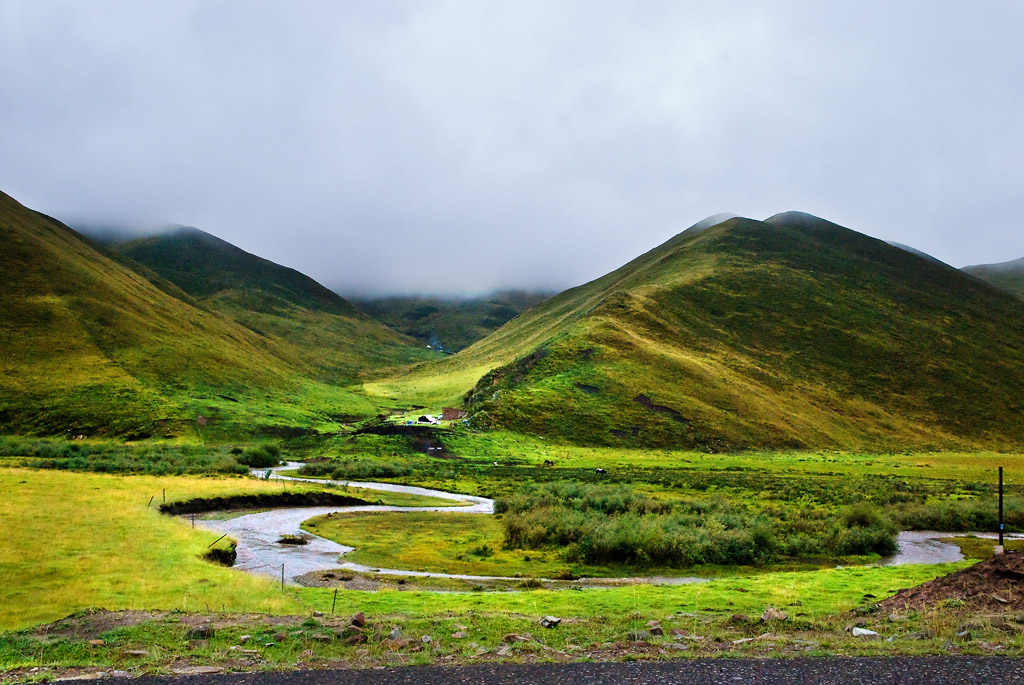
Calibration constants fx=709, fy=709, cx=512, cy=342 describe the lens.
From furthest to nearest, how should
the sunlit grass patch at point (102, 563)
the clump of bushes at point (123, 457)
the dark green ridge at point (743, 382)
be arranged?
1. the dark green ridge at point (743, 382)
2. the clump of bushes at point (123, 457)
3. the sunlit grass patch at point (102, 563)

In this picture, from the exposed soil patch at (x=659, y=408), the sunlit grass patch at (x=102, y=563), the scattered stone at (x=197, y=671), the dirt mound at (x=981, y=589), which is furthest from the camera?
the exposed soil patch at (x=659, y=408)

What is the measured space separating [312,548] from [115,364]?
10923cm

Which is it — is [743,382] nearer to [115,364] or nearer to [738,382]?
[738,382]

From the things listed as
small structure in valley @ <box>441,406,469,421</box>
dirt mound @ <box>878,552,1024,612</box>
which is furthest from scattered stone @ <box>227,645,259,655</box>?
small structure in valley @ <box>441,406,469,421</box>

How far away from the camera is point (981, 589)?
1639 cm

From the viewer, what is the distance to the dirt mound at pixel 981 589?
51.1 ft

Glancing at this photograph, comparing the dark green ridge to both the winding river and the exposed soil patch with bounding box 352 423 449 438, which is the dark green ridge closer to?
the exposed soil patch with bounding box 352 423 449 438

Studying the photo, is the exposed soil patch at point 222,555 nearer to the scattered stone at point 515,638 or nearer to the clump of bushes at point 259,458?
the scattered stone at point 515,638

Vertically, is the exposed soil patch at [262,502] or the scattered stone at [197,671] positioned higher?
the scattered stone at [197,671]

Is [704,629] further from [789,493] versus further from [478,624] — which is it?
[789,493]

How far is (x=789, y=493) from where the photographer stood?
64.5 m

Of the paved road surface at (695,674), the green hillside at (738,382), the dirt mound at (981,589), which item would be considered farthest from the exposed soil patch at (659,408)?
the paved road surface at (695,674)

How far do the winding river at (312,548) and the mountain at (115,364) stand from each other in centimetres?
6598

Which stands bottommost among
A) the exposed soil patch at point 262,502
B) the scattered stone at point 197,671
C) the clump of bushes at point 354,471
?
the clump of bushes at point 354,471
